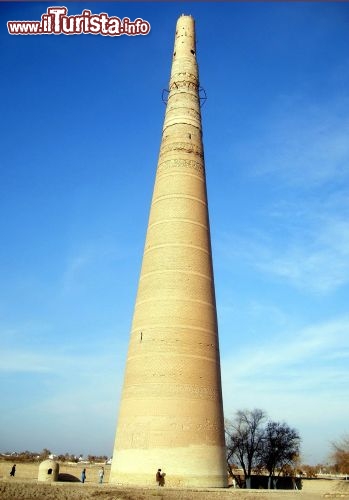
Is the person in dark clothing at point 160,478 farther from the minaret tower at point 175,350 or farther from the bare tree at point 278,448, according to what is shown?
the bare tree at point 278,448

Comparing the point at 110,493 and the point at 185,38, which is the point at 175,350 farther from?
the point at 185,38

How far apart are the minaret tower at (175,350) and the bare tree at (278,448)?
14244mm

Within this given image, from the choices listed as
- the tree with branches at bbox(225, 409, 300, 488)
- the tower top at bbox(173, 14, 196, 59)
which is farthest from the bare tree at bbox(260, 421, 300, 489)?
the tower top at bbox(173, 14, 196, 59)

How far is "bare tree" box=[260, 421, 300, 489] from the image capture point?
2738 centimetres

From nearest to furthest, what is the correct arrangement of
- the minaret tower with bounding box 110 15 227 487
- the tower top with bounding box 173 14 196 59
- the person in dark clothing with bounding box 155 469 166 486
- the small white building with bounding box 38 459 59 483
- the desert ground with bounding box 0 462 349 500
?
1. the desert ground with bounding box 0 462 349 500
2. the person in dark clothing with bounding box 155 469 166 486
3. the minaret tower with bounding box 110 15 227 487
4. the small white building with bounding box 38 459 59 483
5. the tower top with bounding box 173 14 196 59

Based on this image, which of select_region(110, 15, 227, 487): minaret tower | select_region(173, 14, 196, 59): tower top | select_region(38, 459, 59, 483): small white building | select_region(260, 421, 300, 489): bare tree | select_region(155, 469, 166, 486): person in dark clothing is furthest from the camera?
select_region(260, 421, 300, 489): bare tree

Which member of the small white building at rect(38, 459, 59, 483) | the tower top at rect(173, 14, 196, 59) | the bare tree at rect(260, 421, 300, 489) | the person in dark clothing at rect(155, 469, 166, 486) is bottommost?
the person in dark clothing at rect(155, 469, 166, 486)

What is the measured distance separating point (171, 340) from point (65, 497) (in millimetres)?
5027

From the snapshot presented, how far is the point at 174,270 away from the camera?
52.1 ft

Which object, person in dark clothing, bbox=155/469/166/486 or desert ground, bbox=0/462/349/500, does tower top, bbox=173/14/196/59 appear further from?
desert ground, bbox=0/462/349/500

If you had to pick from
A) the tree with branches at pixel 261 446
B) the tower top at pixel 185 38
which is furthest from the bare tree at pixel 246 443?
the tower top at pixel 185 38

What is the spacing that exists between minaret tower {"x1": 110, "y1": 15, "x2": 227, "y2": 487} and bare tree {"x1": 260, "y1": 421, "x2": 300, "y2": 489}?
46.7 ft

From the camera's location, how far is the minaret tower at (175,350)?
13.8 meters

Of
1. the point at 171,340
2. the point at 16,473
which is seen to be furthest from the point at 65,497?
the point at 16,473
